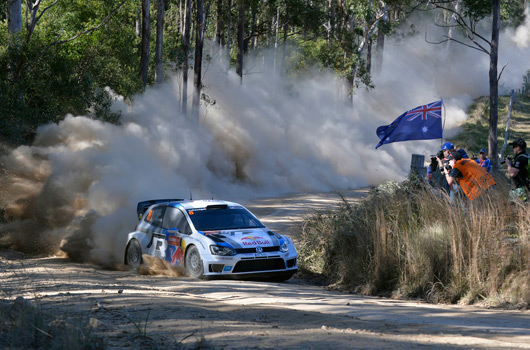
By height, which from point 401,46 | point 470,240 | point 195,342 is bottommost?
point 195,342

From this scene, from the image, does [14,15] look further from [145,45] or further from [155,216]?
[145,45]

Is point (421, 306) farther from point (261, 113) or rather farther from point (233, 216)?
point (261, 113)

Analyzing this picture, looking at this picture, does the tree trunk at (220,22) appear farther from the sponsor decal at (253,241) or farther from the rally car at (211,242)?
the sponsor decal at (253,241)

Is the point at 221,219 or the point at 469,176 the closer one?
the point at 469,176

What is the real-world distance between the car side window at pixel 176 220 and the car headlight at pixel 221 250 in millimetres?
802

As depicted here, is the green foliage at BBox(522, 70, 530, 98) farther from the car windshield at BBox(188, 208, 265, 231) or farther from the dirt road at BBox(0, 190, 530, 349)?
the dirt road at BBox(0, 190, 530, 349)

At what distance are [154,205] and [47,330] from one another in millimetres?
7956

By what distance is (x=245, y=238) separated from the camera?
1216 cm

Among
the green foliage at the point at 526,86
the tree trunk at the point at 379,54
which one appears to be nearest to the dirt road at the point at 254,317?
the tree trunk at the point at 379,54

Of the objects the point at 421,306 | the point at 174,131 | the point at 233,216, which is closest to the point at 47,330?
the point at 421,306

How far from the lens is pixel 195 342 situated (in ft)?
19.7

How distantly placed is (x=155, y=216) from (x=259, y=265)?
8.81 ft

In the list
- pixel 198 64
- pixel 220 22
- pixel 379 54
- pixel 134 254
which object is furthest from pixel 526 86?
pixel 134 254

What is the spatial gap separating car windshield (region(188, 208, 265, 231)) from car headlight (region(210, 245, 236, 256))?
0.70 m
